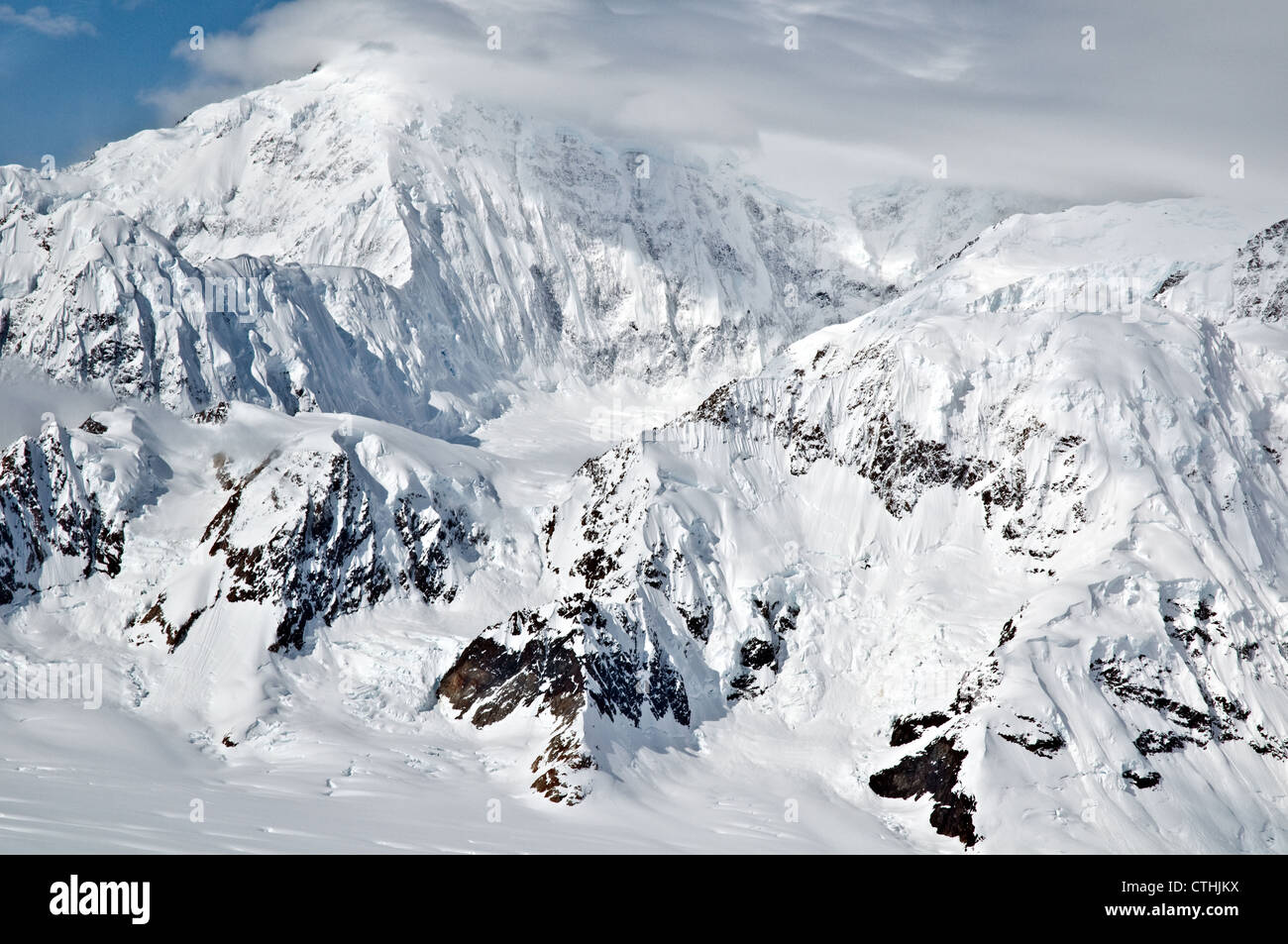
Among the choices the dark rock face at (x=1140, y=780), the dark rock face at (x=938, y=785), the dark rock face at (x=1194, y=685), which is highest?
the dark rock face at (x=1194, y=685)

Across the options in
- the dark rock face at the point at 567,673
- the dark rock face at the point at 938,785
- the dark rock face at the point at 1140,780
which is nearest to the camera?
the dark rock face at the point at 938,785

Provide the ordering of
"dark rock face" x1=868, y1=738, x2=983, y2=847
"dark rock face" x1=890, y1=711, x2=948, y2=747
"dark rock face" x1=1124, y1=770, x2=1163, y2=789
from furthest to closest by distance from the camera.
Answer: "dark rock face" x1=890, y1=711, x2=948, y2=747, "dark rock face" x1=1124, y1=770, x2=1163, y2=789, "dark rock face" x1=868, y1=738, x2=983, y2=847

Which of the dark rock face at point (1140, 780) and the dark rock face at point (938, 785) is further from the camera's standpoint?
the dark rock face at point (1140, 780)

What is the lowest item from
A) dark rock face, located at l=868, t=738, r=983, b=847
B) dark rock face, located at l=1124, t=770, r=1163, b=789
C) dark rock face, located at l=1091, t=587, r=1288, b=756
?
dark rock face, located at l=868, t=738, r=983, b=847

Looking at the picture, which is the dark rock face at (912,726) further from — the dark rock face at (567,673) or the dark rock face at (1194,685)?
the dark rock face at (567,673)

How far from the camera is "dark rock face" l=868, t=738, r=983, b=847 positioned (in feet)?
527

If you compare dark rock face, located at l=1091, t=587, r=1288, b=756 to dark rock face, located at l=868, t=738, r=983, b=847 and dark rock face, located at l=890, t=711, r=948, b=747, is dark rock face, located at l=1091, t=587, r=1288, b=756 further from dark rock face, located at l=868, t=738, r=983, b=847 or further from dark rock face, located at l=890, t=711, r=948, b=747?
dark rock face, located at l=868, t=738, r=983, b=847

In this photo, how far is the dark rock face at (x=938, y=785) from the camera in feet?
527

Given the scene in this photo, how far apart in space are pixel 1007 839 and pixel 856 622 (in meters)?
48.1

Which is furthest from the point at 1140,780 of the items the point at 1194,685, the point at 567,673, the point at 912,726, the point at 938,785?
the point at 567,673

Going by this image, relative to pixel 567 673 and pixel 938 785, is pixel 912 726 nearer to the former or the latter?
pixel 938 785

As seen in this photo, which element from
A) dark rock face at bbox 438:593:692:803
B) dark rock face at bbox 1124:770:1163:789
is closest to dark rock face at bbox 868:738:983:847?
dark rock face at bbox 1124:770:1163:789

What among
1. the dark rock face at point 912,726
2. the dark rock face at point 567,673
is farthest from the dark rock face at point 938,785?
the dark rock face at point 567,673
